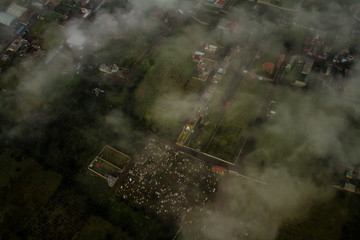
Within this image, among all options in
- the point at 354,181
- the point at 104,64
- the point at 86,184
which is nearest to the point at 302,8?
the point at 354,181

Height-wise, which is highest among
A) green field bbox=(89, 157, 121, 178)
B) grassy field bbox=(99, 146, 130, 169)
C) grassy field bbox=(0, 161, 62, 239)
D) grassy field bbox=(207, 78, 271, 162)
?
grassy field bbox=(207, 78, 271, 162)

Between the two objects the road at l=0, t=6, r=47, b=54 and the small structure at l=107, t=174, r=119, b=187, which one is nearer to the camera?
the small structure at l=107, t=174, r=119, b=187

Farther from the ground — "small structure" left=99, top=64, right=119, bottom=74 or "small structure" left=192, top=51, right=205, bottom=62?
"small structure" left=192, top=51, right=205, bottom=62

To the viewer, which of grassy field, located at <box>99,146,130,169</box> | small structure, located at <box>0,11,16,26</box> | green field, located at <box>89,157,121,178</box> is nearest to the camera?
green field, located at <box>89,157,121,178</box>

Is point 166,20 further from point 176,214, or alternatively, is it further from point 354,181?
point 354,181

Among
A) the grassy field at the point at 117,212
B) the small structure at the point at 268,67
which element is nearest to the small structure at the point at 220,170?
the grassy field at the point at 117,212

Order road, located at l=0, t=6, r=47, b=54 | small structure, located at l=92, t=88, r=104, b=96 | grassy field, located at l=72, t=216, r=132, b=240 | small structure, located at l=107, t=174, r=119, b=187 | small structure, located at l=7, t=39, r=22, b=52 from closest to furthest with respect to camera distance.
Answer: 1. grassy field, located at l=72, t=216, r=132, b=240
2. small structure, located at l=107, t=174, r=119, b=187
3. small structure, located at l=92, t=88, r=104, b=96
4. small structure, located at l=7, t=39, r=22, b=52
5. road, located at l=0, t=6, r=47, b=54

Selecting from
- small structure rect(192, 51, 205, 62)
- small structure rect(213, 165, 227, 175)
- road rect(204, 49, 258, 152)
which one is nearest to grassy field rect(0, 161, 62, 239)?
small structure rect(213, 165, 227, 175)

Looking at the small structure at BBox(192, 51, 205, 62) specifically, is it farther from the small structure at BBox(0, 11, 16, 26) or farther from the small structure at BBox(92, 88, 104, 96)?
the small structure at BBox(0, 11, 16, 26)

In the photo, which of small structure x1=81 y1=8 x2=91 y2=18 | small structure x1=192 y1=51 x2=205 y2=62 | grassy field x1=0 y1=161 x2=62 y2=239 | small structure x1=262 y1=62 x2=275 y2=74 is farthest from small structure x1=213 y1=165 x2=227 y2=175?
small structure x1=81 y1=8 x2=91 y2=18
